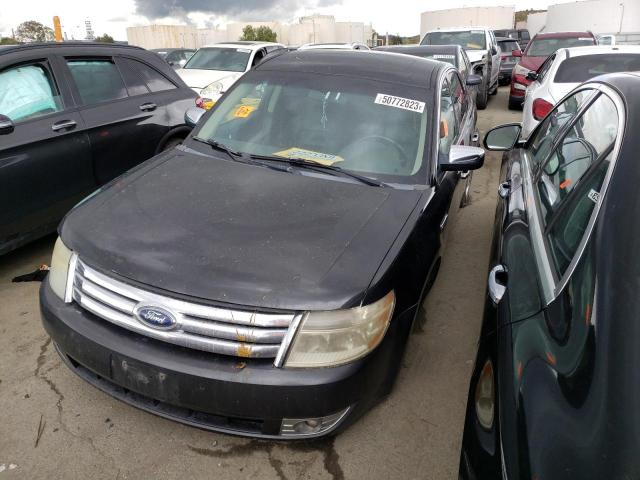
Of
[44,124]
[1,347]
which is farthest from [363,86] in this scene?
[1,347]

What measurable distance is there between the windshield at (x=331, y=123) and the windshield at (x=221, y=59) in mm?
6534

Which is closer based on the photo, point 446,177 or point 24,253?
point 446,177

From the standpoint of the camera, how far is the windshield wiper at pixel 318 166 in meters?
2.56

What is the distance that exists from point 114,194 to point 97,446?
47.2 inches

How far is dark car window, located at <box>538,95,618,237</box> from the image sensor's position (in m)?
1.86

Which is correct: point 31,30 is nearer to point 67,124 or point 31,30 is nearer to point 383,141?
point 67,124

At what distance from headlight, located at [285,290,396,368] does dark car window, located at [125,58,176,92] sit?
3.87m

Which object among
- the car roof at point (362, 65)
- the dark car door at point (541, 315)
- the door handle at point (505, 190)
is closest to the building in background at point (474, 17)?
the car roof at point (362, 65)

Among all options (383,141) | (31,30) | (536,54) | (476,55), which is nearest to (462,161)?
(383,141)

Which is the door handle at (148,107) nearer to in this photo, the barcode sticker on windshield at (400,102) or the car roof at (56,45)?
the car roof at (56,45)

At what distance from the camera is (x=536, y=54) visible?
436 inches

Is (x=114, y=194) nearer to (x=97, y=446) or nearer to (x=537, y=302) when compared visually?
(x=97, y=446)

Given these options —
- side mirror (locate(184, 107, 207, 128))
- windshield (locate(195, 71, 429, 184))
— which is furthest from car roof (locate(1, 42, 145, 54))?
windshield (locate(195, 71, 429, 184))

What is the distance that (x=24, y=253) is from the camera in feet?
13.2
